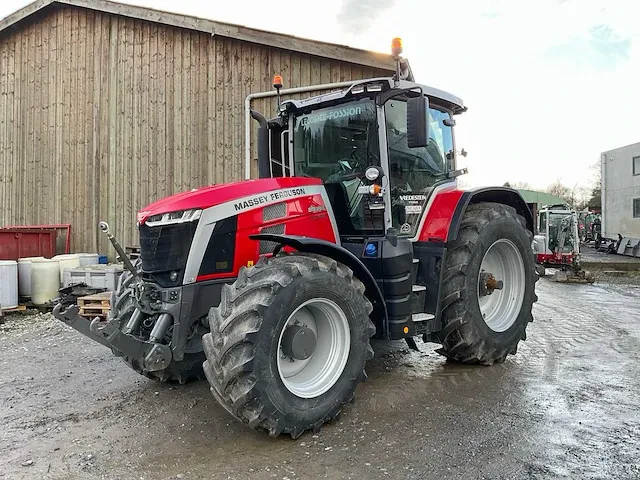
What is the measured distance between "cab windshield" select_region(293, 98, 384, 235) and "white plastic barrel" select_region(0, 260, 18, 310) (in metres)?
5.59

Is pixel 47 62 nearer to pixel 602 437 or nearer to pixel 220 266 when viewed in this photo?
pixel 220 266

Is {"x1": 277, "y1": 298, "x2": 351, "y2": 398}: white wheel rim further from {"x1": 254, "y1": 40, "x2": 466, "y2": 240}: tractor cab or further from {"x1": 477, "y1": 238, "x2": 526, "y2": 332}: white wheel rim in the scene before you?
{"x1": 477, "y1": 238, "x2": 526, "y2": 332}: white wheel rim

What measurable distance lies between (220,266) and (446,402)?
2050 mm

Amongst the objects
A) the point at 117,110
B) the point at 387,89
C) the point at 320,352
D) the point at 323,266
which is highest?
the point at 117,110

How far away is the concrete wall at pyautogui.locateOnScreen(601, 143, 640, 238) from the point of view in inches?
904

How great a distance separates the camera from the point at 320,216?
4211 mm

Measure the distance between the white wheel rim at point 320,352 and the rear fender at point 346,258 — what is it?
15.8 inches

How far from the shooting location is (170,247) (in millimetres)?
3594

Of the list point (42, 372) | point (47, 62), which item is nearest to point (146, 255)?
point (42, 372)

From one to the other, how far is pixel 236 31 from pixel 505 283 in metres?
6.69

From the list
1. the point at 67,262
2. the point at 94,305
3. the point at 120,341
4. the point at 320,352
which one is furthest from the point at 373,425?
the point at 67,262

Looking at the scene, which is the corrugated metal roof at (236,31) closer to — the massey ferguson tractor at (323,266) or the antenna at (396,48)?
the massey ferguson tractor at (323,266)

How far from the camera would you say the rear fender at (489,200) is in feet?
15.2

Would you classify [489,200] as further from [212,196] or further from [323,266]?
[212,196]
